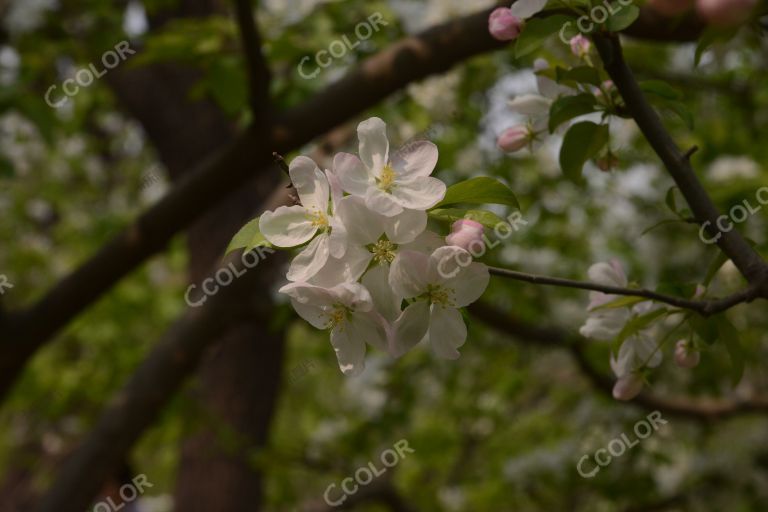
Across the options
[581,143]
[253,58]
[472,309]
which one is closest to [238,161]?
[253,58]

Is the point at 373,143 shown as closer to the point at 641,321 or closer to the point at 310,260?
the point at 310,260

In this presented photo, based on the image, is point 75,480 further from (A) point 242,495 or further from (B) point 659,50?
(B) point 659,50

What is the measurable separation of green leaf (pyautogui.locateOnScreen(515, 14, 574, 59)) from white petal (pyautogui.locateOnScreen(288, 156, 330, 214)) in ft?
0.84

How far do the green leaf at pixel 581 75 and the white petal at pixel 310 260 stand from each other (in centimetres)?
35

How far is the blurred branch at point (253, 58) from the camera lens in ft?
6.94

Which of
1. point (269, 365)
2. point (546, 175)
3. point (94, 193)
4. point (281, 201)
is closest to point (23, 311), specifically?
point (281, 201)

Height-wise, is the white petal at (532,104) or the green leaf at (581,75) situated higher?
the green leaf at (581,75)

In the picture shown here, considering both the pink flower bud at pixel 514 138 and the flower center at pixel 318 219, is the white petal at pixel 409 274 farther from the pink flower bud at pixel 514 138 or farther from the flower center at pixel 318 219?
the pink flower bud at pixel 514 138

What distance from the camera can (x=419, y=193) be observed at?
0.87 m

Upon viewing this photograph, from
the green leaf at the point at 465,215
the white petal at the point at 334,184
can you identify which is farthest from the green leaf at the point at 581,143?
the white petal at the point at 334,184

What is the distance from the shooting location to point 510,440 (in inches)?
184

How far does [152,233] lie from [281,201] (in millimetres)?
587

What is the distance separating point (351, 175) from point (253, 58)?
4.56ft

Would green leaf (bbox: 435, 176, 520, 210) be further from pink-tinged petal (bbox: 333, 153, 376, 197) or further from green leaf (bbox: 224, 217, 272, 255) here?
green leaf (bbox: 224, 217, 272, 255)
